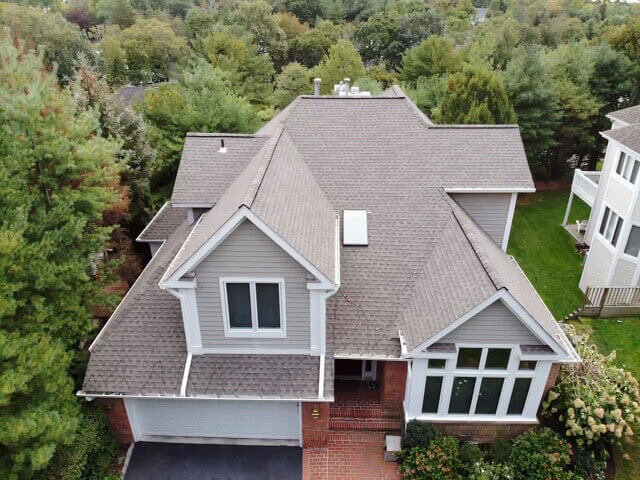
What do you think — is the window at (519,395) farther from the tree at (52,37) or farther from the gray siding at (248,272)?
the tree at (52,37)

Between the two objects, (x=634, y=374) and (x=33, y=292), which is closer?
(x=33, y=292)

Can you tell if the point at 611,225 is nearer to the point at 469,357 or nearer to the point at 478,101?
the point at 478,101

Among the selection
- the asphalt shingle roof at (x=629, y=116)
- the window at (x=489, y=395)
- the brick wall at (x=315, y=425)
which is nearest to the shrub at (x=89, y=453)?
the brick wall at (x=315, y=425)

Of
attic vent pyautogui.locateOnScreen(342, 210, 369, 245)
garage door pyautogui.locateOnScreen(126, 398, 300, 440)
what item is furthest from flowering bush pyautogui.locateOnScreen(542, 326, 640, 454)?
garage door pyautogui.locateOnScreen(126, 398, 300, 440)

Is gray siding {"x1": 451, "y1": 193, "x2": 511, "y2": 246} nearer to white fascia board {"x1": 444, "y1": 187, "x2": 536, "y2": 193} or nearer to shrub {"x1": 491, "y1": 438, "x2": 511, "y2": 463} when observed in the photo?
white fascia board {"x1": 444, "y1": 187, "x2": 536, "y2": 193}

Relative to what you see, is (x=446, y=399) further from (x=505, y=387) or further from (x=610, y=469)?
(x=610, y=469)

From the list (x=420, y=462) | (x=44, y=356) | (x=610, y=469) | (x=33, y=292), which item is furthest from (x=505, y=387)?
(x=33, y=292)

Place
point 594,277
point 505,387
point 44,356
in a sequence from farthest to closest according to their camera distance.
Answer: point 594,277 → point 505,387 → point 44,356
